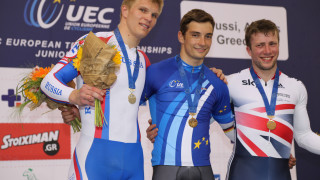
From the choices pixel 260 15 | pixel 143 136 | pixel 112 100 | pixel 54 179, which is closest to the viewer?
pixel 112 100

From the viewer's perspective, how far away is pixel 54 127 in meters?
4.04

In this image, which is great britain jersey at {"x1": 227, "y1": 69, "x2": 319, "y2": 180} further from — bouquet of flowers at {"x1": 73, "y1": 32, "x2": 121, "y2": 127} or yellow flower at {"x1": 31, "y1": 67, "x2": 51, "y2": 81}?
yellow flower at {"x1": 31, "y1": 67, "x2": 51, "y2": 81}

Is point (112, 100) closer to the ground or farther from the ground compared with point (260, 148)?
farther from the ground

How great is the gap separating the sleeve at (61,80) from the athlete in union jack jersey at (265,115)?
47.5 inches

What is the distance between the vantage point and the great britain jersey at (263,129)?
2.75 m

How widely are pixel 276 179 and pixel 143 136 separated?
6.20ft

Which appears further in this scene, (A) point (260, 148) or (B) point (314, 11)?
(B) point (314, 11)

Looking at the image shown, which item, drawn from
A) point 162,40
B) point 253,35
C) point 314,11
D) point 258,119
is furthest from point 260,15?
point 258,119

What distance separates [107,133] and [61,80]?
40 cm

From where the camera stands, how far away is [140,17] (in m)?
2.53

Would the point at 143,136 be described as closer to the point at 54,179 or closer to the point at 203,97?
the point at 54,179

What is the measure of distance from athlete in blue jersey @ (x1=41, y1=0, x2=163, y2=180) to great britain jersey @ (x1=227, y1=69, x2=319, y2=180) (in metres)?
0.79

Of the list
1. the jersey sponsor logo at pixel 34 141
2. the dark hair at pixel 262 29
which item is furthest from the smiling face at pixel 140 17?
the jersey sponsor logo at pixel 34 141

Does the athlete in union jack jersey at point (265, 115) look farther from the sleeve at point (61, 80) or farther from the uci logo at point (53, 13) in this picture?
the uci logo at point (53, 13)
